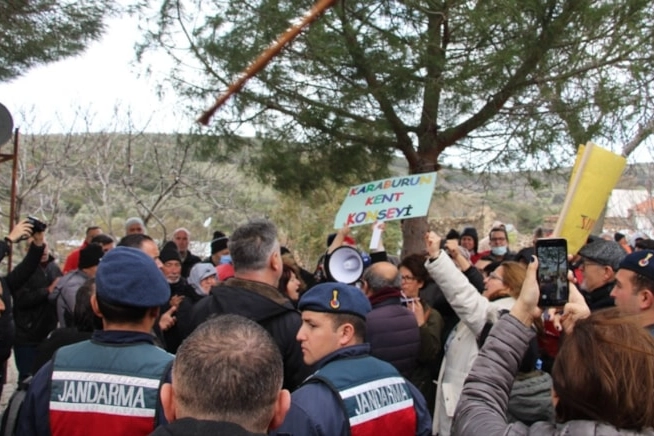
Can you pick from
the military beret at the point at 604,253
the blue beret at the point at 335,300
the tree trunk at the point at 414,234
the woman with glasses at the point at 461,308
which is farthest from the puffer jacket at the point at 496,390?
the tree trunk at the point at 414,234

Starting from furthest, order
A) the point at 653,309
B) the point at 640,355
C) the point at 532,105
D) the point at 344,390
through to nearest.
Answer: the point at 532,105 → the point at 653,309 → the point at 344,390 → the point at 640,355

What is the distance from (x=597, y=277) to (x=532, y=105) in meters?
3.07

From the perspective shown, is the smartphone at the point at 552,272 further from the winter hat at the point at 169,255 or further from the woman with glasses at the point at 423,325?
the winter hat at the point at 169,255

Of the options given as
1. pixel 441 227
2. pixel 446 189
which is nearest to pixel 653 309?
pixel 446 189

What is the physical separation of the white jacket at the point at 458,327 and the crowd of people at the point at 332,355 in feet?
0.03

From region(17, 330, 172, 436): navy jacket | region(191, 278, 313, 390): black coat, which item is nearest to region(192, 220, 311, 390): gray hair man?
region(191, 278, 313, 390): black coat

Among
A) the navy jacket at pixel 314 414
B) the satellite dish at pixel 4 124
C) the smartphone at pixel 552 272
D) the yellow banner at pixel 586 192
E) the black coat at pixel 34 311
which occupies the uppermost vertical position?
the satellite dish at pixel 4 124

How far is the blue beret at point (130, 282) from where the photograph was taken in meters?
2.55

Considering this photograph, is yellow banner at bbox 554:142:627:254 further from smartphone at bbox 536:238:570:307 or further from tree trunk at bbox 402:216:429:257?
tree trunk at bbox 402:216:429:257

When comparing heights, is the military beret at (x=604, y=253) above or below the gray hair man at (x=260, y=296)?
above

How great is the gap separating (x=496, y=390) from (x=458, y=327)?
2.62 meters

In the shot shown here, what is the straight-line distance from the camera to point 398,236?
933 inches

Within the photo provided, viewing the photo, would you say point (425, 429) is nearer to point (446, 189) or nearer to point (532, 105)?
point (532, 105)

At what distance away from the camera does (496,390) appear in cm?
198
